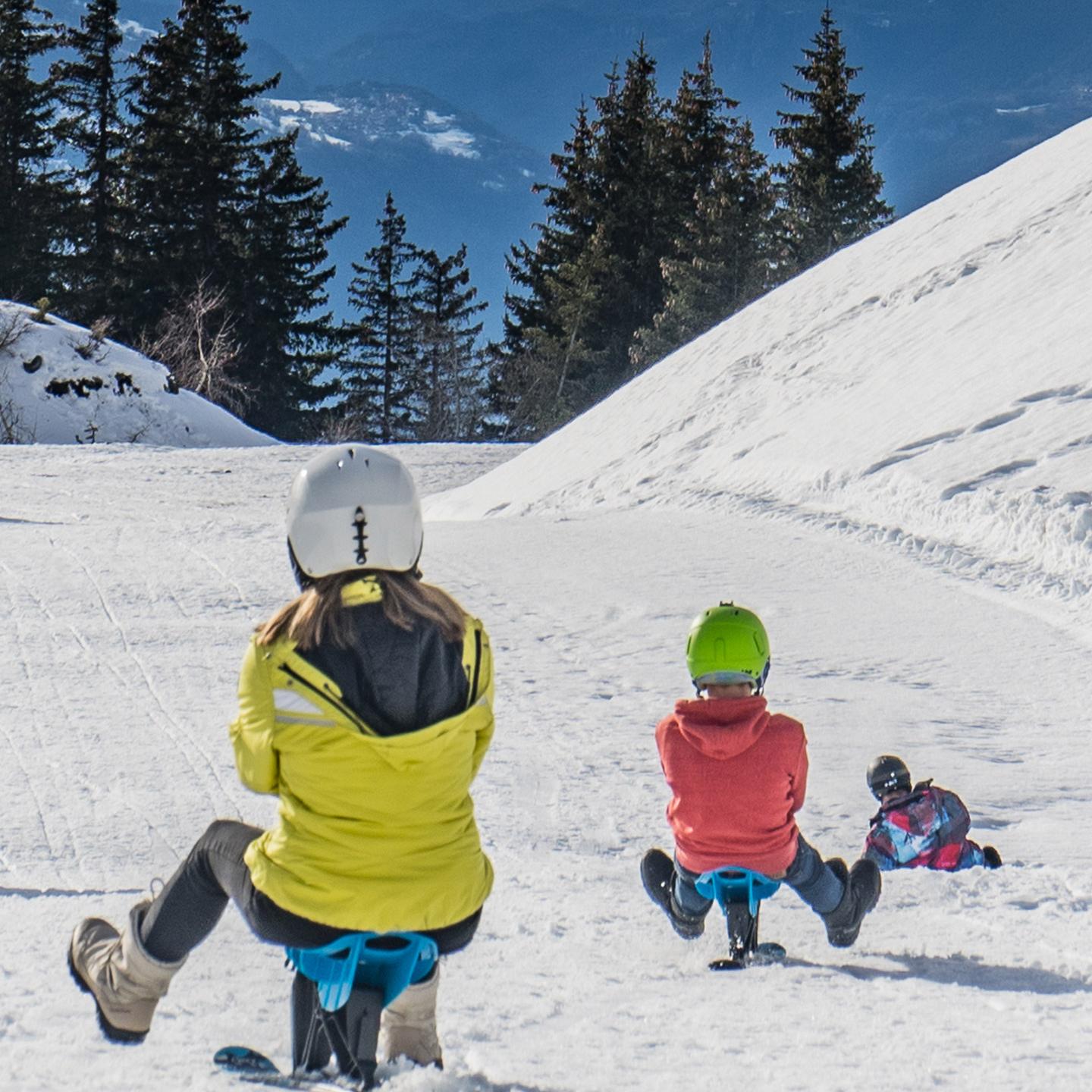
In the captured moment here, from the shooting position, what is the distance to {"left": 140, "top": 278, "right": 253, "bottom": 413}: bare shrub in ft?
111

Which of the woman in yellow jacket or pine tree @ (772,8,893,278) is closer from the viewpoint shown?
the woman in yellow jacket

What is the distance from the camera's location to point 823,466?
11133 mm

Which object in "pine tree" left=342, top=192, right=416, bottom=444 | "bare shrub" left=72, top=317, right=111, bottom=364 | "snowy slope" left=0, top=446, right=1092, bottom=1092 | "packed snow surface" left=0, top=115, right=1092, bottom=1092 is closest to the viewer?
"snowy slope" left=0, top=446, right=1092, bottom=1092

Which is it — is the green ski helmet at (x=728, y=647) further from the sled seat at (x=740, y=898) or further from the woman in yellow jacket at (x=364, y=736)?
the woman in yellow jacket at (x=364, y=736)

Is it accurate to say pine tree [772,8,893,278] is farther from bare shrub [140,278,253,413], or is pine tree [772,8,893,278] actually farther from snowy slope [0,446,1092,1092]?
snowy slope [0,446,1092,1092]

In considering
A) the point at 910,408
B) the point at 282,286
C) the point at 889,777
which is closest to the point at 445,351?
the point at 282,286

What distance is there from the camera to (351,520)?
2523mm

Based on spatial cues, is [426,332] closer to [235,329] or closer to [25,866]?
[235,329]

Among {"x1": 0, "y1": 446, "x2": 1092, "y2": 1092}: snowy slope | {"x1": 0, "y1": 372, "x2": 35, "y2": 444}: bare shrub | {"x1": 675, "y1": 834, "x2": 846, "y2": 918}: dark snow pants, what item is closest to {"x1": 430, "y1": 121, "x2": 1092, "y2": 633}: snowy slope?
{"x1": 0, "y1": 446, "x2": 1092, "y2": 1092}: snowy slope

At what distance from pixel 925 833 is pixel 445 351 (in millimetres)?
46164

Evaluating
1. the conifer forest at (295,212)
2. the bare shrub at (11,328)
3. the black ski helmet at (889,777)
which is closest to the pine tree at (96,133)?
the conifer forest at (295,212)

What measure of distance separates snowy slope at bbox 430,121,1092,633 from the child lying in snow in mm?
3797

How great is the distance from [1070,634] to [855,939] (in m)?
4.24

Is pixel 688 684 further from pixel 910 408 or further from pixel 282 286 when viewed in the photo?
pixel 282 286
